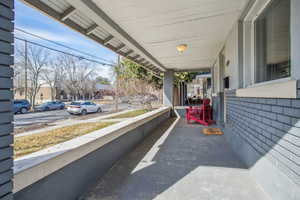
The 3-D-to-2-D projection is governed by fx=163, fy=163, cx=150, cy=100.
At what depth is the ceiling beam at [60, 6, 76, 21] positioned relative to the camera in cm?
263

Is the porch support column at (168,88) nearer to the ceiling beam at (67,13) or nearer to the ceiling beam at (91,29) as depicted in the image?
the ceiling beam at (91,29)

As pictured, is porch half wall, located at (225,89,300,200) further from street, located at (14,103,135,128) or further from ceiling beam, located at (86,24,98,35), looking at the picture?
street, located at (14,103,135,128)

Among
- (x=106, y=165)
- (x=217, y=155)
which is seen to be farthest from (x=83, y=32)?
(x=217, y=155)

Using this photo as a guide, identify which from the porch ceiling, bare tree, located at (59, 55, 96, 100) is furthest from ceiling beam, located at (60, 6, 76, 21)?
bare tree, located at (59, 55, 96, 100)

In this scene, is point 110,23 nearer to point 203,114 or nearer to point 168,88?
point 203,114

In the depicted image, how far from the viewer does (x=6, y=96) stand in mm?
1068

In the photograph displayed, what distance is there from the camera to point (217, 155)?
10.6 ft

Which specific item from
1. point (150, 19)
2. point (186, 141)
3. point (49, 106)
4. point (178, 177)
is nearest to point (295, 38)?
point (178, 177)

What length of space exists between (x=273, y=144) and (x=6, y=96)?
2.58 m

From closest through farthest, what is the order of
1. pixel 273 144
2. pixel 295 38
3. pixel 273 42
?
pixel 295 38 < pixel 273 144 < pixel 273 42

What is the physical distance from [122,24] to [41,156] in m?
2.82

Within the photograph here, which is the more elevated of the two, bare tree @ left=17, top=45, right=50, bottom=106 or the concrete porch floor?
bare tree @ left=17, top=45, right=50, bottom=106

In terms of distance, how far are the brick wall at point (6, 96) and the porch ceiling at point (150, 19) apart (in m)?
1.55

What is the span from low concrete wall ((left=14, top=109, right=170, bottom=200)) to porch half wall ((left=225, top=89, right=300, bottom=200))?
2.20 m
